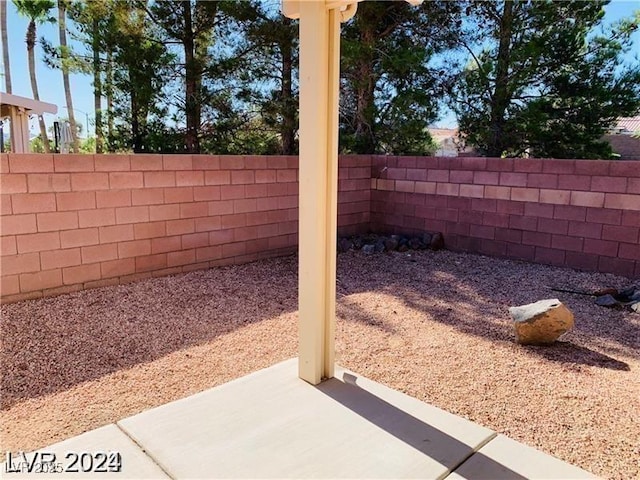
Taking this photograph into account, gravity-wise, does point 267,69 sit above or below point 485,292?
above

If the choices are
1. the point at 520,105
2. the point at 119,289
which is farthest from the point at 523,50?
the point at 119,289

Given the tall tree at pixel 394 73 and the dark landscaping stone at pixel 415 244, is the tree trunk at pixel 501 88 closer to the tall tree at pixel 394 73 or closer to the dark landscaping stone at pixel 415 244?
the tall tree at pixel 394 73

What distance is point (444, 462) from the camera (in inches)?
78.7

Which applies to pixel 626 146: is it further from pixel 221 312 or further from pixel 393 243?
pixel 221 312

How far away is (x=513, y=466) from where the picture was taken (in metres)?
2.00

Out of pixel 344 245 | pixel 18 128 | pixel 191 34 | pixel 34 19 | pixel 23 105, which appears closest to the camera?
pixel 344 245

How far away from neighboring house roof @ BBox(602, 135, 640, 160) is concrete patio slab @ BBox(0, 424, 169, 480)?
8256 mm

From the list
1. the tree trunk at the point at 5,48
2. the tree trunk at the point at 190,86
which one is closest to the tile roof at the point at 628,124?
the tree trunk at the point at 190,86

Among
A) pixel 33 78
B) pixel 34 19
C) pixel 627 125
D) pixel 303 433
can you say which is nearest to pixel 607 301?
pixel 303 433

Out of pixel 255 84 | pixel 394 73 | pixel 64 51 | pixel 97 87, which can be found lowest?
pixel 97 87

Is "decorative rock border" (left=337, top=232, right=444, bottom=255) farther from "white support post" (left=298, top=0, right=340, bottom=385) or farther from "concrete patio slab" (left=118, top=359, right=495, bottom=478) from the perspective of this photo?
"concrete patio slab" (left=118, top=359, right=495, bottom=478)

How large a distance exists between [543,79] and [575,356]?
18.5 feet

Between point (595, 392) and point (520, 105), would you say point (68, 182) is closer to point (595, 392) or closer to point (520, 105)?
point (595, 392)

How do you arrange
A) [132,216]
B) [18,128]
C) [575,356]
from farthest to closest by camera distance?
1. [18,128]
2. [132,216]
3. [575,356]
